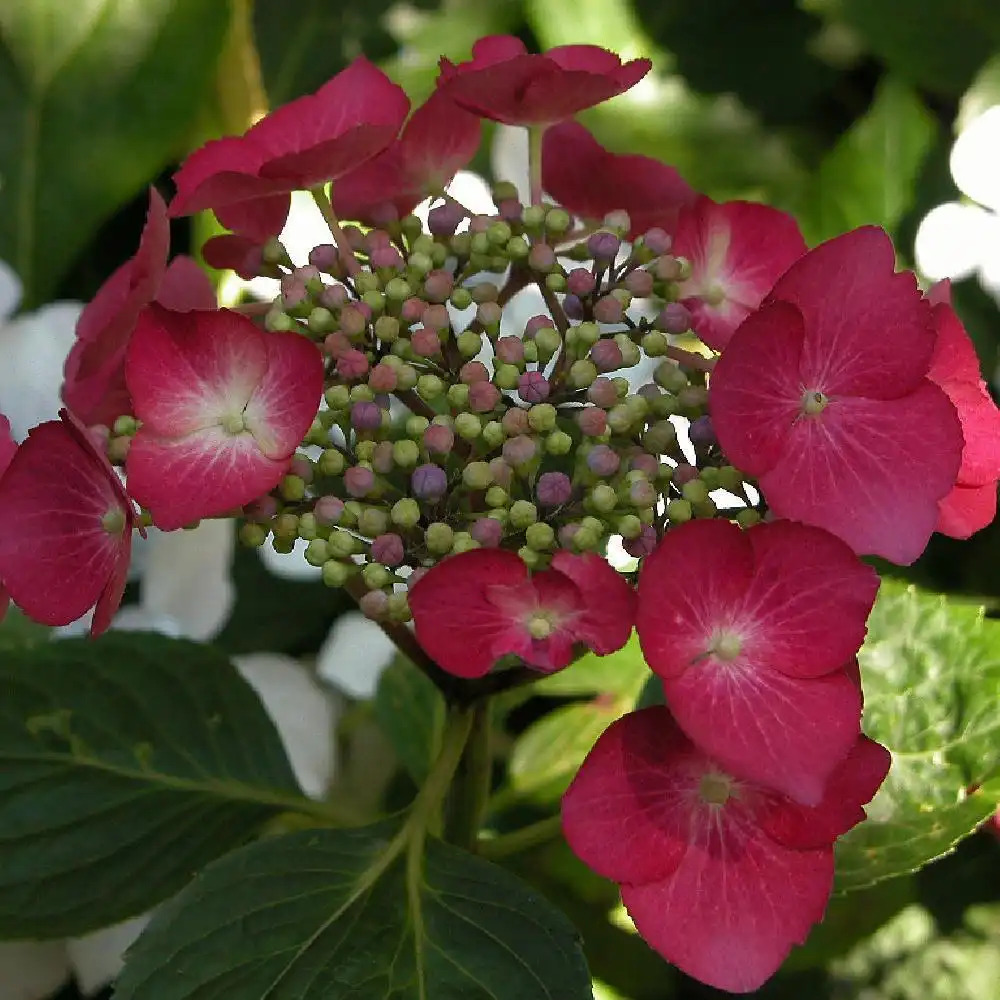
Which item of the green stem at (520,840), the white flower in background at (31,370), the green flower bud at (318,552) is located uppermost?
the green flower bud at (318,552)

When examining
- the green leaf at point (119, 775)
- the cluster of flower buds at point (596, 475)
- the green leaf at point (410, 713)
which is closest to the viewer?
the cluster of flower buds at point (596, 475)

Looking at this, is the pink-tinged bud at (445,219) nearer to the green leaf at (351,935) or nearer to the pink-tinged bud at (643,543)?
the pink-tinged bud at (643,543)

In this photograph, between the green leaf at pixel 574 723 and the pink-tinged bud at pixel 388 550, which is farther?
the green leaf at pixel 574 723

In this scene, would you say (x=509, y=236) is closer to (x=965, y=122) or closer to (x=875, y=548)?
(x=875, y=548)

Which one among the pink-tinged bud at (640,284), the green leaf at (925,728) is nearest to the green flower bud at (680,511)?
the pink-tinged bud at (640,284)

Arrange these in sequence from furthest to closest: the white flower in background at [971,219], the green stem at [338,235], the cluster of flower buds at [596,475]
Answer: the white flower in background at [971,219], the green stem at [338,235], the cluster of flower buds at [596,475]

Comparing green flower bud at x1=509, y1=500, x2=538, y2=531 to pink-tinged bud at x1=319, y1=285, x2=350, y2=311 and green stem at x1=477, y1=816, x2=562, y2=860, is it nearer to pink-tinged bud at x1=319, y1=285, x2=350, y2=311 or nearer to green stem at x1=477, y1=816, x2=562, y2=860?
pink-tinged bud at x1=319, y1=285, x2=350, y2=311

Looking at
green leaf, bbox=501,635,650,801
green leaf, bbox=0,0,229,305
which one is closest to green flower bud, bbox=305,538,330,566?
green leaf, bbox=501,635,650,801
